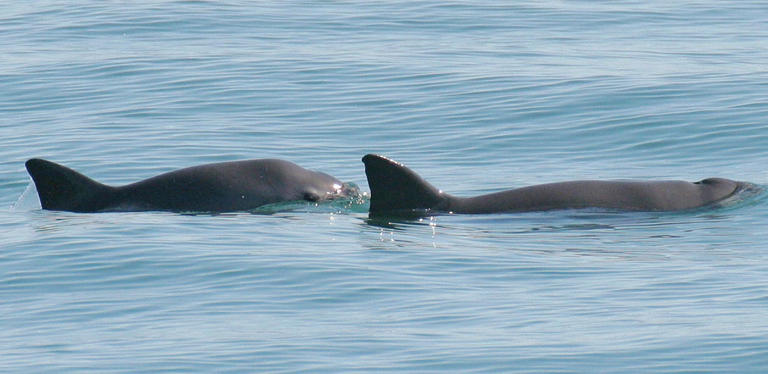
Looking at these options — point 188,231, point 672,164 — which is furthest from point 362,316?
point 672,164

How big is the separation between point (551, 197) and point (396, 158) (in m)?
5.38

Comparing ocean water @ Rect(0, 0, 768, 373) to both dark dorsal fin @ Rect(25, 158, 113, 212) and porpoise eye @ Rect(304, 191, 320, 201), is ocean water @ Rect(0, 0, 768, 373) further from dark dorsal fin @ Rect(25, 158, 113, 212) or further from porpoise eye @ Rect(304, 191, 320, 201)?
dark dorsal fin @ Rect(25, 158, 113, 212)

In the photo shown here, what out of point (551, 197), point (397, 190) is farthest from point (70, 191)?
point (551, 197)

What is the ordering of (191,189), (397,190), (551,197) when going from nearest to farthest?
1. (397,190)
2. (551,197)
3. (191,189)

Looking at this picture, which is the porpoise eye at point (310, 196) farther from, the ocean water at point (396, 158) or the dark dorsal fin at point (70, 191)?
the dark dorsal fin at point (70, 191)

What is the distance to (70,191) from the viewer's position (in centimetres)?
1717

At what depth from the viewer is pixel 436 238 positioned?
1510 centimetres

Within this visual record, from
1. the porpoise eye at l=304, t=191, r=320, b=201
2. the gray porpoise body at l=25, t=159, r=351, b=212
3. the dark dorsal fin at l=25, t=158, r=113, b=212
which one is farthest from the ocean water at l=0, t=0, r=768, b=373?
the dark dorsal fin at l=25, t=158, r=113, b=212

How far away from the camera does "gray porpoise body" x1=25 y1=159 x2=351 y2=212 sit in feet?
55.4

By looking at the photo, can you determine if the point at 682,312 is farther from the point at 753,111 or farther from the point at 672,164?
the point at 753,111

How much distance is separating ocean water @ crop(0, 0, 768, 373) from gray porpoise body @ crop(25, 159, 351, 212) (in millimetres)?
315

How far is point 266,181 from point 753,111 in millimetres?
8956

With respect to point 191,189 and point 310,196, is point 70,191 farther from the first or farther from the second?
point 310,196

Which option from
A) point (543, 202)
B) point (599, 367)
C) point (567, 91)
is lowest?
point (599, 367)
